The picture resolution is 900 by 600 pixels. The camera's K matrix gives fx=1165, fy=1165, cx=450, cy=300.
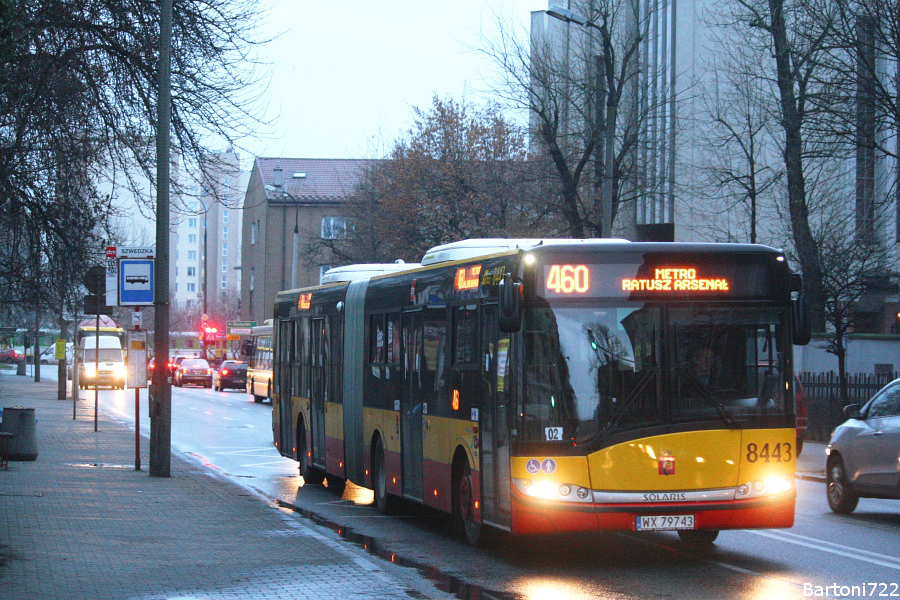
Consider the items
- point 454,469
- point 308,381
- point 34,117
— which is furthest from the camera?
point 308,381

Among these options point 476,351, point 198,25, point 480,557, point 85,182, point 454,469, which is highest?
point 198,25

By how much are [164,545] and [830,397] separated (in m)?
19.7

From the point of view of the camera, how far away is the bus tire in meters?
13.9

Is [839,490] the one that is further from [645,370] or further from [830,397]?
[830,397]

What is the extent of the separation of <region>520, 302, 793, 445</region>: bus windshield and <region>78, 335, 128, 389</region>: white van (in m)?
50.9

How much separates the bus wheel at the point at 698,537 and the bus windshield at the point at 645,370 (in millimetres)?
1806

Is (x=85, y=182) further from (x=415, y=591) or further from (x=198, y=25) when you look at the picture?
(x=415, y=591)

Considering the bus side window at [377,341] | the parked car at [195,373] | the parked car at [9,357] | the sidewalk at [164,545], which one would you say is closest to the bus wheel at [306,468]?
the sidewalk at [164,545]

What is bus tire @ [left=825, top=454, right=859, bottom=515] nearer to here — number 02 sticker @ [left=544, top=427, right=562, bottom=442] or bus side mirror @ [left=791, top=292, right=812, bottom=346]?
bus side mirror @ [left=791, top=292, right=812, bottom=346]

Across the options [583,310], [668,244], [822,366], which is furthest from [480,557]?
[822,366]

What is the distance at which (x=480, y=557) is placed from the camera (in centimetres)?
1091

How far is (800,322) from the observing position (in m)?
10.2

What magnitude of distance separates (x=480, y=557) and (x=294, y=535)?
213 centimetres

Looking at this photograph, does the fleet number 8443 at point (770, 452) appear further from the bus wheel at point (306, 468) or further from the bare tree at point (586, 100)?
the bare tree at point (586, 100)
